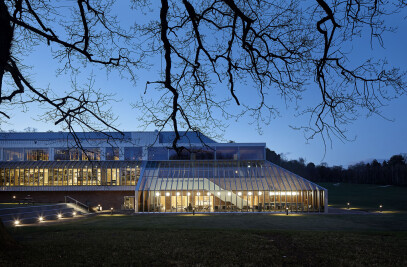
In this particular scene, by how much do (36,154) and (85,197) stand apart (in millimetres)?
8831

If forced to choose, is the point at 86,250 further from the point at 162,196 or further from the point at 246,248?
the point at 162,196

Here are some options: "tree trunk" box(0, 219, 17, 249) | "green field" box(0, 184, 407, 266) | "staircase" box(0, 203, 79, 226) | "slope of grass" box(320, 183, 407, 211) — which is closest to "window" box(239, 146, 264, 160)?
"slope of grass" box(320, 183, 407, 211)

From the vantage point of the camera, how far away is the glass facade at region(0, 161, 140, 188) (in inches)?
1484

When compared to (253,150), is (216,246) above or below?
below

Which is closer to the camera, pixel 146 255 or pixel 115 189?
pixel 146 255

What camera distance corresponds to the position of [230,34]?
Result: 8023 mm

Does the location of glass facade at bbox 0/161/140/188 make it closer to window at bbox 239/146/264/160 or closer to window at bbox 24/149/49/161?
window at bbox 24/149/49/161

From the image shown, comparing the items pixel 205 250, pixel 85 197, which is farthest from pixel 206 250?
pixel 85 197

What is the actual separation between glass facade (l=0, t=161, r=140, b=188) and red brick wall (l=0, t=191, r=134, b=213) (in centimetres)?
90

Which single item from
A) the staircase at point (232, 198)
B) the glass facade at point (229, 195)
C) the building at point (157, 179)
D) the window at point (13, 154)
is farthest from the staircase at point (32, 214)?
the window at point (13, 154)

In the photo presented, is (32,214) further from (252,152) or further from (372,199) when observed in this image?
(372,199)

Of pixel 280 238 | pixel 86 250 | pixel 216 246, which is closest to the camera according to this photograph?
pixel 86 250

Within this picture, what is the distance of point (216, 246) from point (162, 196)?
23.5 m

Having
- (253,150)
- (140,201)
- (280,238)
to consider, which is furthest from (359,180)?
(280,238)
